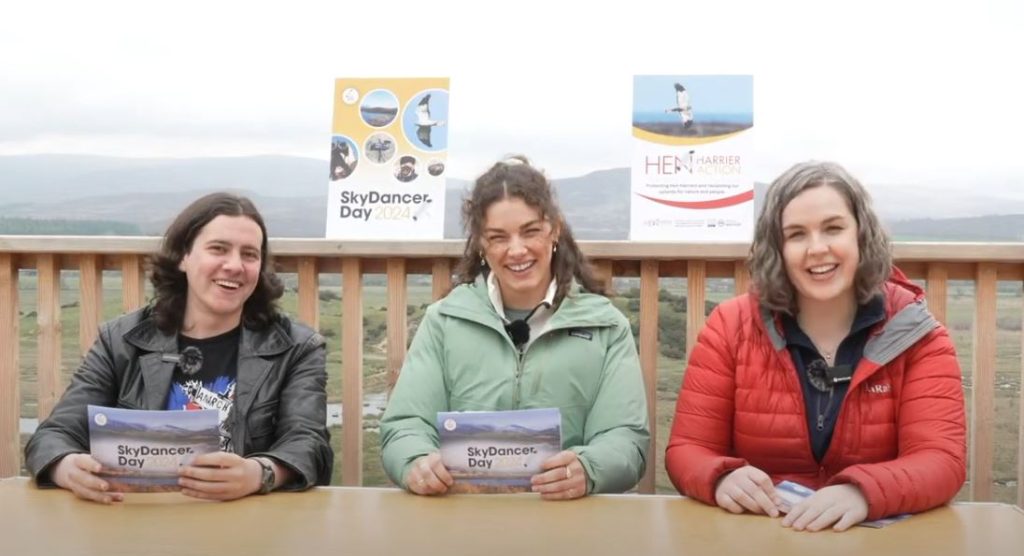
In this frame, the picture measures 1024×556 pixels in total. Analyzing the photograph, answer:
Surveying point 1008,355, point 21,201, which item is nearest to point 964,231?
point 1008,355

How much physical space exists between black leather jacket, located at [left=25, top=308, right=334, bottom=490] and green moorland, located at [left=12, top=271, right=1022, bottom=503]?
0.35 meters

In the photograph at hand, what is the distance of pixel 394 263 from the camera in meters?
2.29

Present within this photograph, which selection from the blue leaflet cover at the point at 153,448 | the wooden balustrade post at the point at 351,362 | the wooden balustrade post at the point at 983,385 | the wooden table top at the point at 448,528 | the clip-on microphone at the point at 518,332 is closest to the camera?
the wooden table top at the point at 448,528

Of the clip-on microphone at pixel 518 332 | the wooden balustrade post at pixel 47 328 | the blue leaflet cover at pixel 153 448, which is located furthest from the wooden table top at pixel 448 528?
the wooden balustrade post at pixel 47 328

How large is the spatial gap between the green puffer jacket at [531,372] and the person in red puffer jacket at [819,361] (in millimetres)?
149

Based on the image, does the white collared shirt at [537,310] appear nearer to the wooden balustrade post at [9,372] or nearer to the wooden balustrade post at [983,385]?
the wooden balustrade post at [983,385]

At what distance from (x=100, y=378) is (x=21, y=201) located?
0.86 m

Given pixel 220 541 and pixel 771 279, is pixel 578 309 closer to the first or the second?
pixel 771 279

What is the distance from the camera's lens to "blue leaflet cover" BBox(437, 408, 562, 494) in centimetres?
144

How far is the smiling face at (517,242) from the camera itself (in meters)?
1.90

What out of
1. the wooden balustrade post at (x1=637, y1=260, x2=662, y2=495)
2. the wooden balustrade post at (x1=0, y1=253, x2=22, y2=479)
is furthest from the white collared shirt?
the wooden balustrade post at (x1=0, y1=253, x2=22, y2=479)

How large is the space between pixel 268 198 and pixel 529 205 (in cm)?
72

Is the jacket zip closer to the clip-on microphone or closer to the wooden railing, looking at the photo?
the clip-on microphone

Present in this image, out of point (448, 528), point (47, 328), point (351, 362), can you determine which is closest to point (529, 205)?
point (351, 362)
